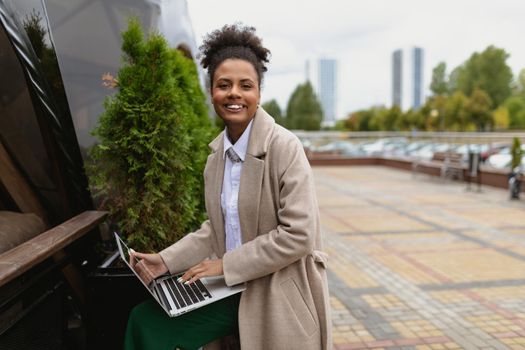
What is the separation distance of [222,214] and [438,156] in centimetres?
1493

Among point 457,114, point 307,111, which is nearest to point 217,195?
point 457,114

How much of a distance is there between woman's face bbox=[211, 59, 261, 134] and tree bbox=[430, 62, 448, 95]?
8378 cm

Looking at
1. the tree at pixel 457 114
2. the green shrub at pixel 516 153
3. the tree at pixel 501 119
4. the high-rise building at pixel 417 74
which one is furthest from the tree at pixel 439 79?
the high-rise building at pixel 417 74

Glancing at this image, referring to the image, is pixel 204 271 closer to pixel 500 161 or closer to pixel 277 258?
pixel 277 258

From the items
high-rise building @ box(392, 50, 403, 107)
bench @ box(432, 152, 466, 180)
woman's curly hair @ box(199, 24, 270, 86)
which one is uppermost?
high-rise building @ box(392, 50, 403, 107)

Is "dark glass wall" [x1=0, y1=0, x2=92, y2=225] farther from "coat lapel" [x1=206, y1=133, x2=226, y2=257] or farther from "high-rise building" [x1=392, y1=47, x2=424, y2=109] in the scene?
"high-rise building" [x1=392, y1=47, x2=424, y2=109]

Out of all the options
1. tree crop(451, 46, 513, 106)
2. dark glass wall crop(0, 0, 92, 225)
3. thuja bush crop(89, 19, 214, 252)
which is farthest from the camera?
tree crop(451, 46, 513, 106)

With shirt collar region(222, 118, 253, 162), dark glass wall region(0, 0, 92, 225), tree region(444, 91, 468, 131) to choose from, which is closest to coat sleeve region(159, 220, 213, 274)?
shirt collar region(222, 118, 253, 162)

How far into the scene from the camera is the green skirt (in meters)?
1.97

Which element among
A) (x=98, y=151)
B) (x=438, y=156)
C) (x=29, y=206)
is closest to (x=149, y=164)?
(x=98, y=151)

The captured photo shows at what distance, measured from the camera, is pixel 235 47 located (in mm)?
1996

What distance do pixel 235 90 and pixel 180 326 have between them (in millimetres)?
994

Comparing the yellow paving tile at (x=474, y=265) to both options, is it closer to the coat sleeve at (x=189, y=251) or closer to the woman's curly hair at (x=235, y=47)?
the coat sleeve at (x=189, y=251)

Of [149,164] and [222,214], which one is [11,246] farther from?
[222,214]
